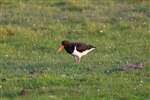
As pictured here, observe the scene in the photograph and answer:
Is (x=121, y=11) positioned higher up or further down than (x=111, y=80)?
higher up

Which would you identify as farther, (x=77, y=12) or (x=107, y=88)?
(x=77, y=12)

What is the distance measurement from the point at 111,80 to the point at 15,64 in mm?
2596

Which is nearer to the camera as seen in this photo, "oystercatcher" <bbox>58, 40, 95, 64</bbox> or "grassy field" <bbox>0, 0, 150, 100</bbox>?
"grassy field" <bbox>0, 0, 150, 100</bbox>

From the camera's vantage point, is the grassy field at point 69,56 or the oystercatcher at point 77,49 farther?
the oystercatcher at point 77,49

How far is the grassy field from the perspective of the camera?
38.5ft

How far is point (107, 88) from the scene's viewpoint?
11.9 metres

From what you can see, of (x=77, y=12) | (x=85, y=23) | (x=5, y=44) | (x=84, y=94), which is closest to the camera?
(x=84, y=94)

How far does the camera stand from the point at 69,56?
16031 mm

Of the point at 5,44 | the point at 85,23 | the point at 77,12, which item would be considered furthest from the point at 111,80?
the point at 77,12

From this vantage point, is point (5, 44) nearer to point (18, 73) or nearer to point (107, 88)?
point (18, 73)

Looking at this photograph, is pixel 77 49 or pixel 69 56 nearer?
pixel 77 49

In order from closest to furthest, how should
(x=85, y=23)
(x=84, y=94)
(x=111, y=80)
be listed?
(x=84, y=94) < (x=111, y=80) < (x=85, y=23)

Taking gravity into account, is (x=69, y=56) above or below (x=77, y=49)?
below

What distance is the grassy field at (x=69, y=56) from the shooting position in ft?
38.5
